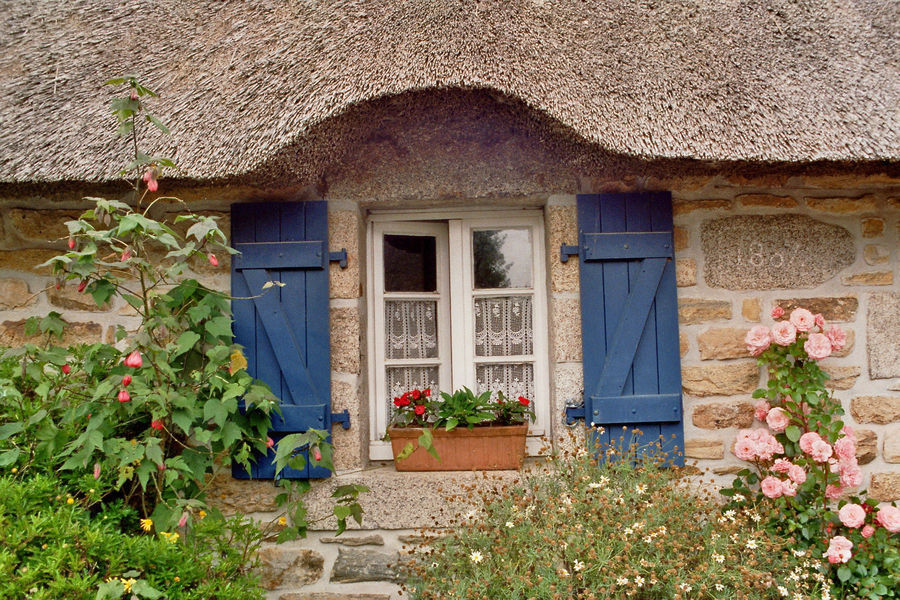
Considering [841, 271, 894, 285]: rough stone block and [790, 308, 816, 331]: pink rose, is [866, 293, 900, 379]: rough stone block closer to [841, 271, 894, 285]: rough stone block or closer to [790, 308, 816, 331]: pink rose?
[841, 271, 894, 285]: rough stone block

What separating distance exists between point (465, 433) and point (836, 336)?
4.84 ft

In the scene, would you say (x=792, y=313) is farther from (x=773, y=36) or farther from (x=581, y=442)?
(x=773, y=36)

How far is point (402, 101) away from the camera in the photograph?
2371 millimetres

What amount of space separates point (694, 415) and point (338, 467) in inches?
56.2

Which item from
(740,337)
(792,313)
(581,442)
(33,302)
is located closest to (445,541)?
(581,442)

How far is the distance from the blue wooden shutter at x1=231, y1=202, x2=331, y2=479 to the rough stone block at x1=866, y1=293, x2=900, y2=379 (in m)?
2.16

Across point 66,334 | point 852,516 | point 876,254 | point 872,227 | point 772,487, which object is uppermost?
point 872,227

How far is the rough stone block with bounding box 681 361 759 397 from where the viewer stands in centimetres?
256

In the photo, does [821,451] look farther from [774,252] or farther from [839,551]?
[774,252]

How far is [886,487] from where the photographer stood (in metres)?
2.54

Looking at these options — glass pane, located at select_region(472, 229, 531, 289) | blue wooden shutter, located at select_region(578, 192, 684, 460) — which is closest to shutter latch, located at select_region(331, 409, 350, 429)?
glass pane, located at select_region(472, 229, 531, 289)

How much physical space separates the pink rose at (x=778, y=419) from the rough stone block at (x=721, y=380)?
0.45 feet

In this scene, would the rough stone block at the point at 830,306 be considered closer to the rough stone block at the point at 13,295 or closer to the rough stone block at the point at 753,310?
the rough stone block at the point at 753,310

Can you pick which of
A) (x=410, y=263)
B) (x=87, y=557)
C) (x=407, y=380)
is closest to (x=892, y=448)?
(x=407, y=380)
